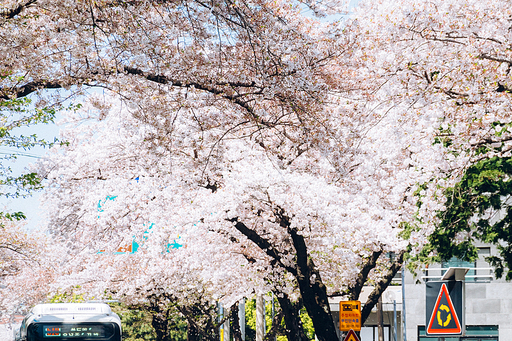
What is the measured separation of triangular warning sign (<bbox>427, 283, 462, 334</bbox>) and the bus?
947cm

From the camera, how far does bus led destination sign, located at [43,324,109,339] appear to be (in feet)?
49.3

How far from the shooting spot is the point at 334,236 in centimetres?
1451

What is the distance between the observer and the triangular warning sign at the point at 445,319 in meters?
8.34

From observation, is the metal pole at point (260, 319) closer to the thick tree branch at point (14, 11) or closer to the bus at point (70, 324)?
the bus at point (70, 324)

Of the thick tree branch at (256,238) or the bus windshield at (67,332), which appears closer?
the bus windshield at (67,332)

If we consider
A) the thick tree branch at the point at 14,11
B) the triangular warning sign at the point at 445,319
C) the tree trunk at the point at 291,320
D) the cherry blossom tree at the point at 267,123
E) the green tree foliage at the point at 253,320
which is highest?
the thick tree branch at the point at 14,11

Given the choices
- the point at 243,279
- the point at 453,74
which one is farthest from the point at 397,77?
the point at 243,279

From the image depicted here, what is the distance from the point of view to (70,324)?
15.1 m

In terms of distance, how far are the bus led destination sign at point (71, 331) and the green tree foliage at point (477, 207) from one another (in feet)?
29.1

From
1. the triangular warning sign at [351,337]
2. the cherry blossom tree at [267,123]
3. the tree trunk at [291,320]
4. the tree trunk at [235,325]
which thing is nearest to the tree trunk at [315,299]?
the cherry blossom tree at [267,123]

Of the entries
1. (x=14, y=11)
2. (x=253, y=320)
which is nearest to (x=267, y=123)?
(x=14, y=11)

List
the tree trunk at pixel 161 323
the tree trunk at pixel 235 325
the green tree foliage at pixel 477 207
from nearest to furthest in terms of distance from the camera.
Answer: the green tree foliage at pixel 477 207 < the tree trunk at pixel 235 325 < the tree trunk at pixel 161 323

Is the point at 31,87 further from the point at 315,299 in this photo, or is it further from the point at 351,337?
the point at 351,337

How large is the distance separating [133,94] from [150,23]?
4.09ft
